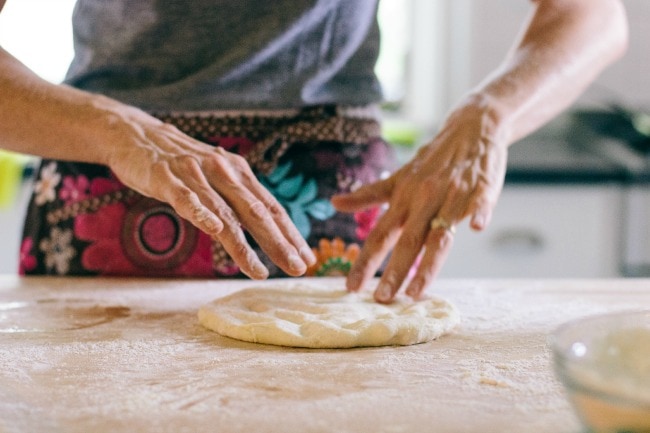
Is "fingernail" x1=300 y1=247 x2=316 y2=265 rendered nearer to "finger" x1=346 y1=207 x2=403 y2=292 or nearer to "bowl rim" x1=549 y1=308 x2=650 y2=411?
"finger" x1=346 y1=207 x2=403 y2=292

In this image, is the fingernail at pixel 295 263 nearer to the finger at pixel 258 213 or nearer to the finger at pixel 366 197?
the finger at pixel 258 213

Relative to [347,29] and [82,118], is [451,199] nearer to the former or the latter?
[347,29]

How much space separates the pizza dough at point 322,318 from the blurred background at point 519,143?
3.57 feet

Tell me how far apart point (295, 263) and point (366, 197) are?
224 mm

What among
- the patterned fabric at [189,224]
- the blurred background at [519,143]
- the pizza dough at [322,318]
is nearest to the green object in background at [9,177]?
the blurred background at [519,143]

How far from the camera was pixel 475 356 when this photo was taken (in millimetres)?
812

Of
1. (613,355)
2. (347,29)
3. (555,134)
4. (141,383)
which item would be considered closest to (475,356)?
(613,355)

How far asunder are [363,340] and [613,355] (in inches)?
12.6

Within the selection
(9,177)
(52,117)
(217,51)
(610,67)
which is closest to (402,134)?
(610,67)

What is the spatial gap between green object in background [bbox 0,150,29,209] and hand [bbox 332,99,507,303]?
129 centimetres

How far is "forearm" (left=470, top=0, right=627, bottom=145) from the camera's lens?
116cm

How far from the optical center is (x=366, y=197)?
3.58ft

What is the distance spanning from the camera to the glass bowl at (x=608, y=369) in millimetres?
447

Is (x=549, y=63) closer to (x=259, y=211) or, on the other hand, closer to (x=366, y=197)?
(x=366, y=197)
